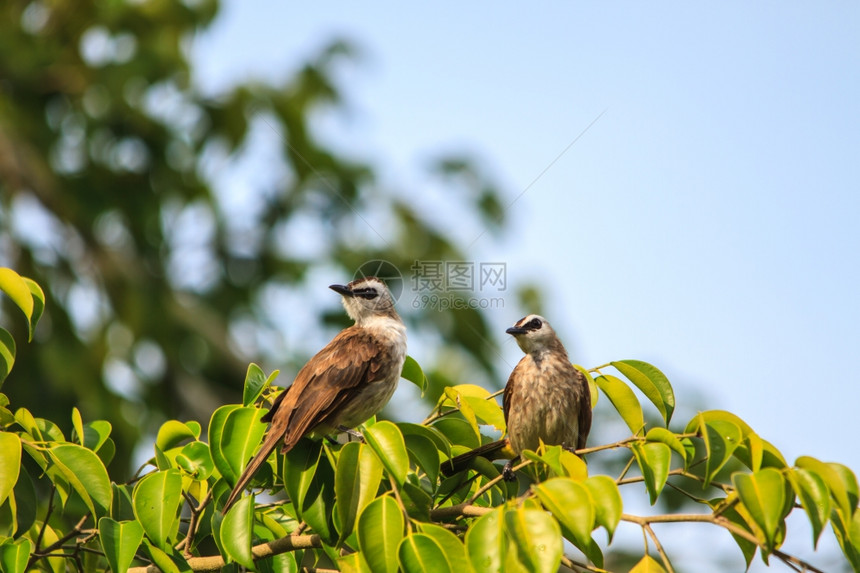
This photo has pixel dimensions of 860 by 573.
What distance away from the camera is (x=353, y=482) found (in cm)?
266

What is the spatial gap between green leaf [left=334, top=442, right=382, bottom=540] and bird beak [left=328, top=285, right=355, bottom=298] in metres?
2.25

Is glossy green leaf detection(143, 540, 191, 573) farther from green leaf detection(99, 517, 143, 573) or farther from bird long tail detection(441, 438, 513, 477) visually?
bird long tail detection(441, 438, 513, 477)

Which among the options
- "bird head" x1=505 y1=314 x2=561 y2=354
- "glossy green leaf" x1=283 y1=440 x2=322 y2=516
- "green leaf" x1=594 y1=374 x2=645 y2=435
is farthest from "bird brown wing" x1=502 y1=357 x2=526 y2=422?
"glossy green leaf" x1=283 y1=440 x2=322 y2=516

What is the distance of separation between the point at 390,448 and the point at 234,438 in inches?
24.4

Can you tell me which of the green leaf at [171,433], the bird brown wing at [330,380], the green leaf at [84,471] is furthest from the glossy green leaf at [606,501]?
the green leaf at [171,433]

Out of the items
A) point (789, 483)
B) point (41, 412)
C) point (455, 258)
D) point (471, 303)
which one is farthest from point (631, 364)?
point (41, 412)

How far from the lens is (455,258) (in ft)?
31.0

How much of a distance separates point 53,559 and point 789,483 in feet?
8.77

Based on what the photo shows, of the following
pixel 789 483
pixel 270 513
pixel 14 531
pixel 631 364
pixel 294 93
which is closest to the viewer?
pixel 789 483

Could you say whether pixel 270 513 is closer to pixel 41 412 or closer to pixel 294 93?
pixel 41 412

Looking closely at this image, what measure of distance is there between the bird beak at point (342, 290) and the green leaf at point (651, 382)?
6.99ft

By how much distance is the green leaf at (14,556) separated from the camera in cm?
255

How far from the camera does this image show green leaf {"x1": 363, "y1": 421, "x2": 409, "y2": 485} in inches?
99.1

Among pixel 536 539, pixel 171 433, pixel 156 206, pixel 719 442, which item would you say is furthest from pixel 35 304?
pixel 156 206
